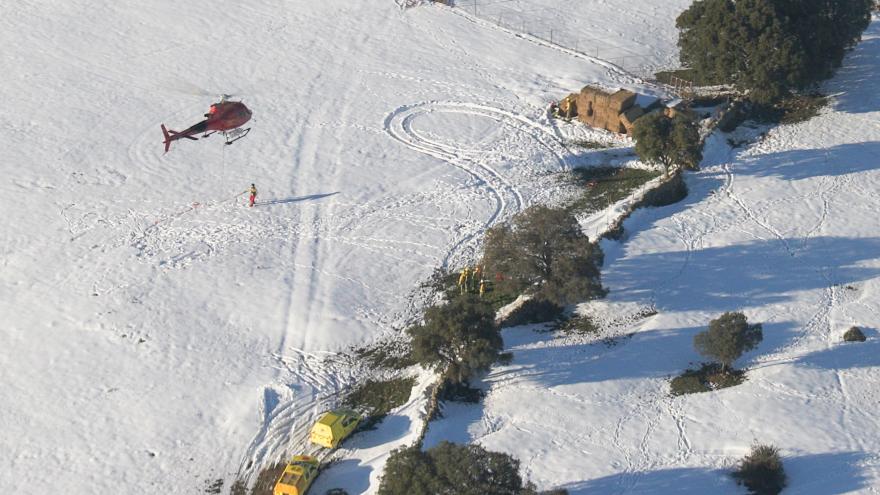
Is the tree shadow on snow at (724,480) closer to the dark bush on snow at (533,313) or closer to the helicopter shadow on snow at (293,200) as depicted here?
the dark bush on snow at (533,313)

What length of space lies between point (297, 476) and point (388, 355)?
9.49m

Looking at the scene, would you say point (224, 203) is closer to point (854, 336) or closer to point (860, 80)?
point (854, 336)

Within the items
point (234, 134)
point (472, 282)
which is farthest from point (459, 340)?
point (234, 134)

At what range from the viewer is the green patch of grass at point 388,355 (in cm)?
4653

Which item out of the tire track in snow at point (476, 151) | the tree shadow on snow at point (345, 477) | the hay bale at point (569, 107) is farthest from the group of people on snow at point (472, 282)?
the hay bale at point (569, 107)

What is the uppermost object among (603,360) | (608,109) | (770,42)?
(770,42)

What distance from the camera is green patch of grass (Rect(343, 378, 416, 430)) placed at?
43.7 meters

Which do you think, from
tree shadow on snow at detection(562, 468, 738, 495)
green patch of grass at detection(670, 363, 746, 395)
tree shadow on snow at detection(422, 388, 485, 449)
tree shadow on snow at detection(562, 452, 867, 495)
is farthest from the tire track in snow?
tree shadow on snow at detection(562, 452, 867, 495)

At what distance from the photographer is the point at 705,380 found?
44.2 m

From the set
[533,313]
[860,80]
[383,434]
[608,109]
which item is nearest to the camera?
[383,434]

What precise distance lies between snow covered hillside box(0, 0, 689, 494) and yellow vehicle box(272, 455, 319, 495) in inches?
73.2

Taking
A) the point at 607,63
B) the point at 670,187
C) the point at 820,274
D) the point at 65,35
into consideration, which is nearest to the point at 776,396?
the point at 820,274

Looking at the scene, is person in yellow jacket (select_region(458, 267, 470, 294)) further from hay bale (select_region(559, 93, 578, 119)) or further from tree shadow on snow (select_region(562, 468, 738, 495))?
hay bale (select_region(559, 93, 578, 119))

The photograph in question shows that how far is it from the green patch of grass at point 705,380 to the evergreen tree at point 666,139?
1544cm
